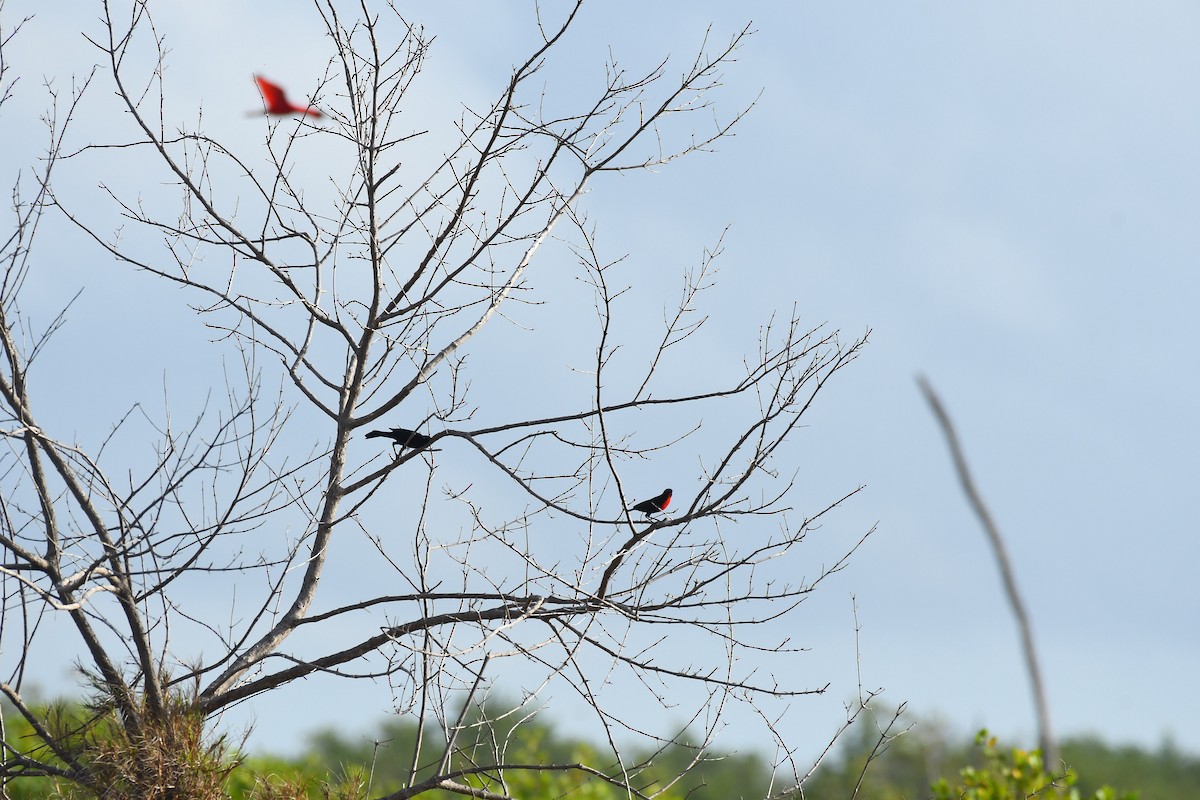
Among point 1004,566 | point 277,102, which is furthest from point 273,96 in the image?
point 1004,566

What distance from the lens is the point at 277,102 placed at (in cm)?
544

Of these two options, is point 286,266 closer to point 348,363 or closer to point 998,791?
point 348,363

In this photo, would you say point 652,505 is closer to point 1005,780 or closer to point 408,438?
point 408,438

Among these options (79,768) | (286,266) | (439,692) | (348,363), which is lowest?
(79,768)

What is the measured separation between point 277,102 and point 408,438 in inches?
66.9

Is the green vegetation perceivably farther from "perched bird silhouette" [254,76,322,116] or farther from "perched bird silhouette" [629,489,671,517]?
"perched bird silhouette" [254,76,322,116]

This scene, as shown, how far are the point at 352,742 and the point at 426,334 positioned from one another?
1290 inches

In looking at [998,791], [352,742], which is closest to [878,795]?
[998,791]

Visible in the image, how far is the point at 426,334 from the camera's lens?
5.41 metres

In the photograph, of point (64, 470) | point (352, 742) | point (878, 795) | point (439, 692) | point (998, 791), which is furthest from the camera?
point (352, 742)

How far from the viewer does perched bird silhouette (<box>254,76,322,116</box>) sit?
5398 mm

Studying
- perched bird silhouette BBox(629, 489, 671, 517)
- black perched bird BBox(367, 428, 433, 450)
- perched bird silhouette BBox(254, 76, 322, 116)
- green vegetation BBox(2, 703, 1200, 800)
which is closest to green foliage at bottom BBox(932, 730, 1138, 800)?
green vegetation BBox(2, 703, 1200, 800)

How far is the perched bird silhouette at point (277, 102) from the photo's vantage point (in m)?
5.40

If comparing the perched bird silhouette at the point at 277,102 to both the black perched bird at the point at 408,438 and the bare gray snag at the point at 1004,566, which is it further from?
the bare gray snag at the point at 1004,566
